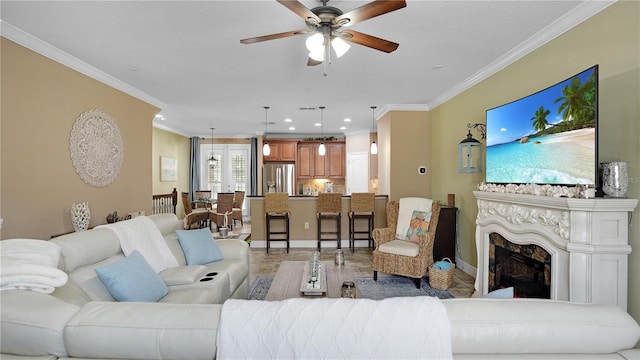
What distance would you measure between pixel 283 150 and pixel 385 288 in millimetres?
5800

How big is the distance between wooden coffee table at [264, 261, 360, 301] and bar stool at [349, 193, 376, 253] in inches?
93.6

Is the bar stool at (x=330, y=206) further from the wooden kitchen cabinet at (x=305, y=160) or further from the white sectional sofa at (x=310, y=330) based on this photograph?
the white sectional sofa at (x=310, y=330)

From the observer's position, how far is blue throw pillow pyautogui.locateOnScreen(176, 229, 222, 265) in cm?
308

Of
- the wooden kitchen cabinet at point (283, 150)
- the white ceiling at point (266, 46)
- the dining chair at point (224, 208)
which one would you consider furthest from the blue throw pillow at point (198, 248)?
the wooden kitchen cabinet at point (283, 150)

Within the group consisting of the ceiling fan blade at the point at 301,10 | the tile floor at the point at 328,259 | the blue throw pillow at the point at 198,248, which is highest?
the ceiling fan blade at the point at 301,10

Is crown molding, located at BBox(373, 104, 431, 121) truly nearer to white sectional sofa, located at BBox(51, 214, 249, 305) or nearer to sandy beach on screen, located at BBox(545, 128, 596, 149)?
sandy beach on screen, located at BBox(545, 128, 596, 149)

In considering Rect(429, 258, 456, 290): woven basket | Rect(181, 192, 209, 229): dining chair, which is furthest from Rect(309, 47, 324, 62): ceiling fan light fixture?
Rect(181, 192, 209, 229): dining chair

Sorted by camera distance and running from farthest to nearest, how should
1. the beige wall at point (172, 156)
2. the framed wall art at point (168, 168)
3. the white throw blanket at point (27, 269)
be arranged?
the framed wall art at point (168, 168)
the beige wall at point (172, 156)
the white throw blanket at point (27, 269)

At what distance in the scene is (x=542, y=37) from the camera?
285 centimetres

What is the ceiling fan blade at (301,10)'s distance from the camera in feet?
5.86

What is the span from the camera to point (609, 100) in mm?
2250

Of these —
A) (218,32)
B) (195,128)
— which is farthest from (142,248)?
(195,128)

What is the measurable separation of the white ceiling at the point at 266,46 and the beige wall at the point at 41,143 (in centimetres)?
20

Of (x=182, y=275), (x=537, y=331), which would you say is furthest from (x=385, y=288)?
(x=537, y=331)
